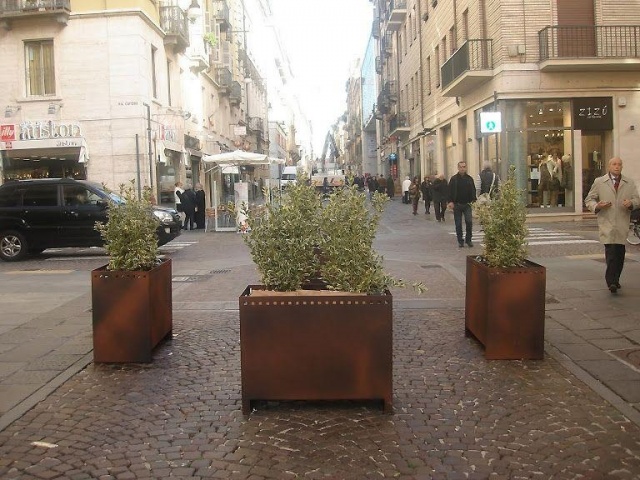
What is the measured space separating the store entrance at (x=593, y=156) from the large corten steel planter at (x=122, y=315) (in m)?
19.8

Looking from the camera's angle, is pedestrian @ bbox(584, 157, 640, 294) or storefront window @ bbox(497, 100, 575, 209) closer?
pedestrian @ bbox(584, 157, 640, 294)

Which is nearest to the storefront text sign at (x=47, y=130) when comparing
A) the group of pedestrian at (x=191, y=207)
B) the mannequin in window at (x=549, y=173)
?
the group of pedestrian at (x=191, y=207)

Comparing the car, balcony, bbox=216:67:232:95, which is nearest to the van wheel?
the car

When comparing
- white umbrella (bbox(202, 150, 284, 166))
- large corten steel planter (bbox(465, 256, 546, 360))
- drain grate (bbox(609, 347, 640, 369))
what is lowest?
drain grate (bbox(609, 347, 640, 369))

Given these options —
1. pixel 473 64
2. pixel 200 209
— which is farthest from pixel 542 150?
pixel 200 209

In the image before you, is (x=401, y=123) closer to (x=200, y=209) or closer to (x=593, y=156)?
(x=593, y=156)

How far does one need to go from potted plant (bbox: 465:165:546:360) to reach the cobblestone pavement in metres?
0.17

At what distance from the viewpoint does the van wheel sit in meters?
15.8

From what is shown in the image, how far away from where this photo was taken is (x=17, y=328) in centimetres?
800

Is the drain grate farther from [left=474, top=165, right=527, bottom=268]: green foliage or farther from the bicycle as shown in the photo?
the bicycle

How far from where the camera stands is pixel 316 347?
481 centimetres

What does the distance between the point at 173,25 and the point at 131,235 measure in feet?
76.2

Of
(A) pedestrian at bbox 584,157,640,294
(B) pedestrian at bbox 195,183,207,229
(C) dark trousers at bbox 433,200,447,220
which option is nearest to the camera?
(A) pedestrian at bbox 584,157,640,294

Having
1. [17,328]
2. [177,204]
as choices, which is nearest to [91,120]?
[177,204]
